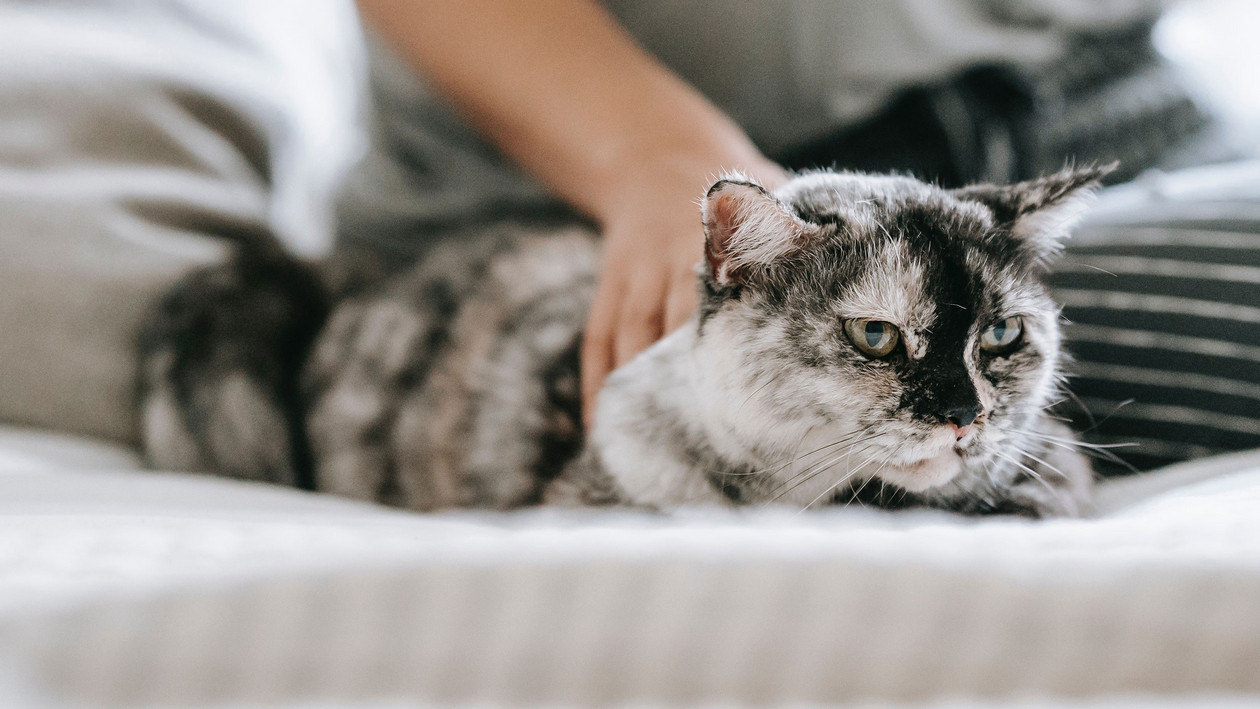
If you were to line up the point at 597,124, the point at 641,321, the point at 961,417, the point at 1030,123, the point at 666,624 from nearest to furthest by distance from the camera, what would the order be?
the point at 666,624 < the point at 961,417 < the point at 641,321 < the point at 597,124 < the point at 1030,123

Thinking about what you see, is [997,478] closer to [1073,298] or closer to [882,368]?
[882,368]

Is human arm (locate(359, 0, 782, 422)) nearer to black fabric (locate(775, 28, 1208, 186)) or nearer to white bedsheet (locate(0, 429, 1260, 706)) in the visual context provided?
black fabric (locate(775, 28, 1208, 186))

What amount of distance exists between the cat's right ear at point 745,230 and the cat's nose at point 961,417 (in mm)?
205

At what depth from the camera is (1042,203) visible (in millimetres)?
754

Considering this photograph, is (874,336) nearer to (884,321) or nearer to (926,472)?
(884,321)

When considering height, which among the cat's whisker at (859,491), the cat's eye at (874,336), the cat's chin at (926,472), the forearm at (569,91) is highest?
the forearm at (569,91)

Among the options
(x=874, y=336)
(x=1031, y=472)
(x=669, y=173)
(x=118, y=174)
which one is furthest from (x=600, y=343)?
(x=118, y=174)

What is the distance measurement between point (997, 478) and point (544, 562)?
50 cm

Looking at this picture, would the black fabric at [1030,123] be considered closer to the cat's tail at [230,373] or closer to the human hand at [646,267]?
the human hand at [646,267]

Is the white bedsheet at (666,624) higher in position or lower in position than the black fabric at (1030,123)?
lower

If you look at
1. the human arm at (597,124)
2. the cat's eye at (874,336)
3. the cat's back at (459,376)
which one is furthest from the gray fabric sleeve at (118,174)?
the cat's eye at (874,336)

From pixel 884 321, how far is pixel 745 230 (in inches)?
6.0

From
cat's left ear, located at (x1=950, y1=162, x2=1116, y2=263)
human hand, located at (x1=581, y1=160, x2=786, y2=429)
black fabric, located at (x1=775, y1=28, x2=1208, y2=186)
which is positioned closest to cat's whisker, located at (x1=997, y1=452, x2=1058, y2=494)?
cat's left ear, located at (x1=950, y1=162, x2=1116, y2=263)

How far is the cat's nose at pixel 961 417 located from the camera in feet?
2.17
